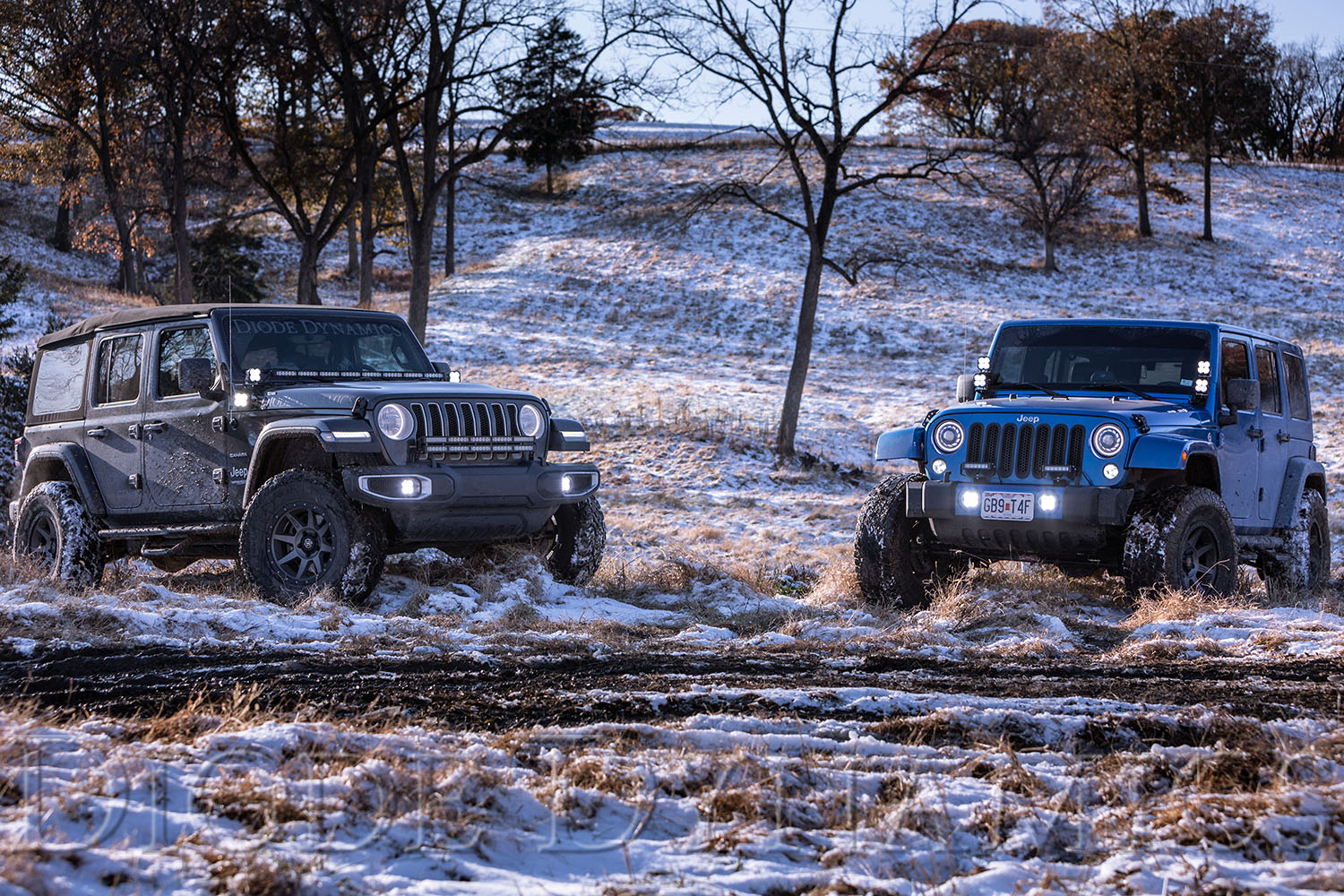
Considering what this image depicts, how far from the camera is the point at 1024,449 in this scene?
773cm

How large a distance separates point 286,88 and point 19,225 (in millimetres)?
27263

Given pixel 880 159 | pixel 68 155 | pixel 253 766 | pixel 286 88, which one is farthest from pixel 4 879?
pixel 880 159

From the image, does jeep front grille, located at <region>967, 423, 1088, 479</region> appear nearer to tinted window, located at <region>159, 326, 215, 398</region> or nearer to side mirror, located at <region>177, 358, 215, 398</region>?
side mirror, located at <region>177, 358, 215, 398</region>

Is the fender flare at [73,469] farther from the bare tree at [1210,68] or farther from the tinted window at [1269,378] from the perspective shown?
the bare tree at [1210,68]

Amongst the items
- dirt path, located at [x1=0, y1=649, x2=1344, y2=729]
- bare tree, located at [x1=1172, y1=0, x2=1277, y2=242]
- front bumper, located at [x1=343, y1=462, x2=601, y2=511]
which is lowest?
dirt path, located at [x1=0, y1=649, x2=1344, y2=729]

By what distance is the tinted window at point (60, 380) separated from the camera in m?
9.42

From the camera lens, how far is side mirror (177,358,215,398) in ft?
26.1

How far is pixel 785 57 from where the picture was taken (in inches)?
702

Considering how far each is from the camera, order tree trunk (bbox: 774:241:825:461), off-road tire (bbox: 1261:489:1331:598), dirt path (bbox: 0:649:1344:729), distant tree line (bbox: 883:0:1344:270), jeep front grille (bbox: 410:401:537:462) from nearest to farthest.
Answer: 1. dirt path (bbox: 0:649:1344:729)
2. jeep front grille (bbox: 410:401:537:462)
3. off-road tire (bbox: 1261:489:1331:598)
4. tree trunk (bbox: 774:241:825:461)
5. distant tree line (bbox: 883:0:1344:270)

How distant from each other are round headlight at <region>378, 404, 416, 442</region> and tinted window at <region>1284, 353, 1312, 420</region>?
6.81m

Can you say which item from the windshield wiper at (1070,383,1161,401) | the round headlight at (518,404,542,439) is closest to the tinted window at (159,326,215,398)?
the round headlight at (518,404,542,439)

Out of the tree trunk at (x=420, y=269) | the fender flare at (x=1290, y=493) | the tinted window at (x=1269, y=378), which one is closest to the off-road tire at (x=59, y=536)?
the tinted window at (x=1269, y=378)

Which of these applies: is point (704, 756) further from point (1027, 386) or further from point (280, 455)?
point (1027, 386)

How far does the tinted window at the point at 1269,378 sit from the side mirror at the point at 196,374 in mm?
7451
